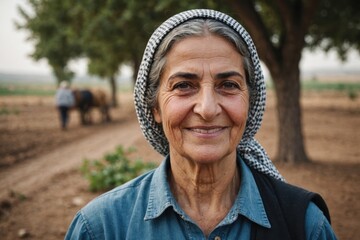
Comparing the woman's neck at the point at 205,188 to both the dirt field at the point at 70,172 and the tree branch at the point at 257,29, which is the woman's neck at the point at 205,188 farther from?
the tree branch at the point at 257,29

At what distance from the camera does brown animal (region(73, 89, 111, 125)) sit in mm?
16141

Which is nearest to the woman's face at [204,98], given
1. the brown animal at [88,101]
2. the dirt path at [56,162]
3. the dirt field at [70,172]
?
the dirt field at [70,172]

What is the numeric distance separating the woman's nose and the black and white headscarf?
0.36 metres

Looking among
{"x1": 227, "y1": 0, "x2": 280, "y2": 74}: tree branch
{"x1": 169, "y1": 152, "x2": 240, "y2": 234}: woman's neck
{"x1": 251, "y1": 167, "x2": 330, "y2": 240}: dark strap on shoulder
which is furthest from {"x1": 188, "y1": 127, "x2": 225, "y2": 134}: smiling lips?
{"x1": 227, "y1": 0, "x2": 280, "y2": 74}: tree branch

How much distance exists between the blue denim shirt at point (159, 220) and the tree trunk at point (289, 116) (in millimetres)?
6294

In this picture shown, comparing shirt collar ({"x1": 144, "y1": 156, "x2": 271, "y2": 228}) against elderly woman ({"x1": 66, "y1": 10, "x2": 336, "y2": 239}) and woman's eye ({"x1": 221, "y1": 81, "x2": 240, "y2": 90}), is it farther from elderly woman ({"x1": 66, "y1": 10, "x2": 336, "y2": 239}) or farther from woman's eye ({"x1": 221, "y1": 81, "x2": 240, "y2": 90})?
woman's eye ({"x1": 221, "y1": 81, "x2": 240, "y2": 90})

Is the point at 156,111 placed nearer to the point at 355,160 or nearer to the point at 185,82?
the point at 185,82

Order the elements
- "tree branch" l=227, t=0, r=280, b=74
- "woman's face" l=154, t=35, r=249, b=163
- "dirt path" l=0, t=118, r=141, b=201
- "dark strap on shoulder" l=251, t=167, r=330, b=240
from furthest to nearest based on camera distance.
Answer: "dirt path" l=0, t=118, r=141, b=201 < "tree branch" l=227, t=0, r=280, b=74 < "woman's face" l=154, t=35, r=249, b=163 < "dark strap on shoulder" l=251, t=167, r=330, b=240

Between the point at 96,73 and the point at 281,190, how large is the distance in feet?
89.5

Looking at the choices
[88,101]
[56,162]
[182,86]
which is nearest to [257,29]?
[182,86]

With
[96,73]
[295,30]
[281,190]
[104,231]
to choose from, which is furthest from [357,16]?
[96,73]

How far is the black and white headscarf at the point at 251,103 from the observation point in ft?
5.97

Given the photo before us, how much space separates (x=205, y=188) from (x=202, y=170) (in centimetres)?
13

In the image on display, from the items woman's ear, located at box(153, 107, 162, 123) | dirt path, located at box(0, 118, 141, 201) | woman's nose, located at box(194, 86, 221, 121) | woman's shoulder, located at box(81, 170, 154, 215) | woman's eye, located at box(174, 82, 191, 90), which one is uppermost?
woman's eye, located at box(174, 82, 191, 90)
